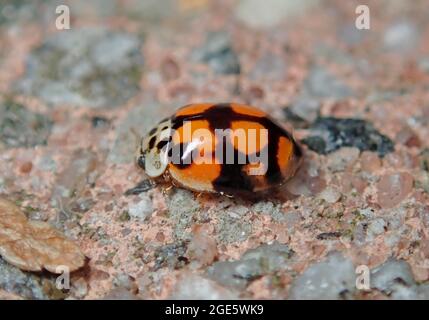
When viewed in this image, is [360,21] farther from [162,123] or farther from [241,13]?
[162,123]

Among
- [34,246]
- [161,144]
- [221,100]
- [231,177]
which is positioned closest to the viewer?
[34,246]

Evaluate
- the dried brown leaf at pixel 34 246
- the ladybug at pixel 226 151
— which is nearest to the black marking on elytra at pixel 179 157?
the ladybug at pixel 226 151

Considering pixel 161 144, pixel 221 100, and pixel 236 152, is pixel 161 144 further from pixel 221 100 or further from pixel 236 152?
pixel 221 100

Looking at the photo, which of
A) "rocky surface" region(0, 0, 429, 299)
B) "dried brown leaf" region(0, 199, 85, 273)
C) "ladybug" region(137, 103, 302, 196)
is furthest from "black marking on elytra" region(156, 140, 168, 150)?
"dried brown leaf" region(0, 199, 85, 273)

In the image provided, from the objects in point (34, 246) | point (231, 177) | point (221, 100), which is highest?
point (221, 100)

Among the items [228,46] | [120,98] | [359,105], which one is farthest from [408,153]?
[120,98]

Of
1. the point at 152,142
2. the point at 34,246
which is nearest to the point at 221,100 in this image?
the point at 152,142
